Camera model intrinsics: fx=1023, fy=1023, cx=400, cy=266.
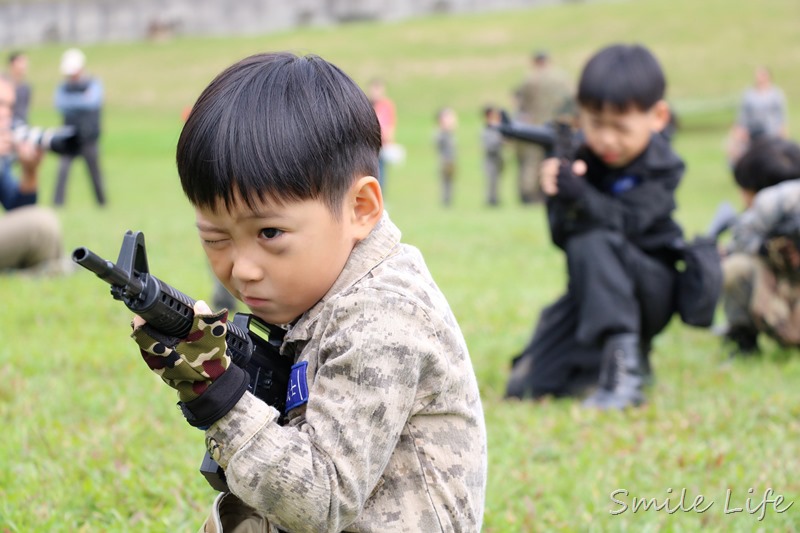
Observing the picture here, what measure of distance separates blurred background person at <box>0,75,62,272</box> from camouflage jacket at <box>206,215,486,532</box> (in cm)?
602

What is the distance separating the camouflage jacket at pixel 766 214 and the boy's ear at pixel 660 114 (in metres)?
0.91

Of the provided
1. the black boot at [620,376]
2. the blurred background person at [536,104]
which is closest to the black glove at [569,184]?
the black boot at [620,376]

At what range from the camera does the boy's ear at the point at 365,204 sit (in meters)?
2.09

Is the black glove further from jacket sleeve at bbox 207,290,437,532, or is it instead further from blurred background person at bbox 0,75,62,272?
blurred background person at bbox 0,75,62,272

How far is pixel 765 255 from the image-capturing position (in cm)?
582

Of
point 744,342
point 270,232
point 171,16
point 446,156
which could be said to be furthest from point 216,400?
point 171,16

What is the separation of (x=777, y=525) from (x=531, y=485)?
0.84 meters

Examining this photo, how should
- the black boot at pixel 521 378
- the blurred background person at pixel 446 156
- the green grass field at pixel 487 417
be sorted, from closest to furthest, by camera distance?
the green grass field at pixel 487 417
the black boot at pixel 521 378
the blurred background person at pixel 446 156

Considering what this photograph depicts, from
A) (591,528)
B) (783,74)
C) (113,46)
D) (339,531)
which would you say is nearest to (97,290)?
(591,528)

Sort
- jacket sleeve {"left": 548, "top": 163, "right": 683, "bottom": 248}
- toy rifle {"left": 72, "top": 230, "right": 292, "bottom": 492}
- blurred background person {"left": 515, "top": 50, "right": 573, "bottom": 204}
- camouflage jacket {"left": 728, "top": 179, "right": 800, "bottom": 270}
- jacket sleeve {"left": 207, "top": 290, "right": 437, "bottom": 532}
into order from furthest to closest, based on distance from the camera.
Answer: blurred background person {"left": 515, "top": 50, "right": 573, "bottom": 204} → camouflage jacket {"left": 728, "top": 179, "right": 800, "bottom": 270} → jacket sleeve {"left": 548, "top": 163, "right": 683, "bottom": 248} → jacket sleeve {"left": 207, "top": 290, "right": 437, "bottom": 532} → toy rifle {"left": 72, "top": 230, "right": 292, "bottom": 492}

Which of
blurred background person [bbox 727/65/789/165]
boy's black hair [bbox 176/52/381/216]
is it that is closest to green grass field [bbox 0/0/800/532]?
boy's black hair [bbox 176/52/381/216]

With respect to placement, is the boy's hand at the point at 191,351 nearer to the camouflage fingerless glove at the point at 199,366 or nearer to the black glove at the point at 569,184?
the camouflage fingerless glove at the point at 199,366

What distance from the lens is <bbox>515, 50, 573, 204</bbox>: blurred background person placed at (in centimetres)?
1678

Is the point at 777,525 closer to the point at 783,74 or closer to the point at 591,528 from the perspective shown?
the point at 591,528
